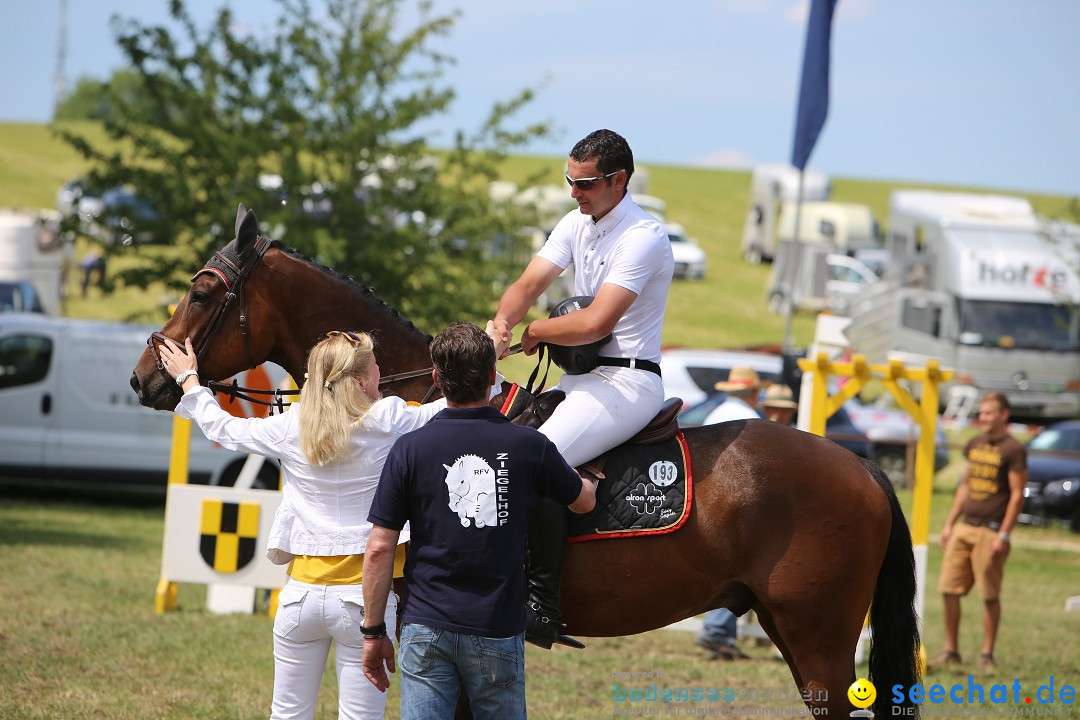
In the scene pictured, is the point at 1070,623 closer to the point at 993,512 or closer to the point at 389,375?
the point at 993,512

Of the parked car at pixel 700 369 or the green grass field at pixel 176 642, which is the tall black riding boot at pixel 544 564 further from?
the parked car at pixel 700 369

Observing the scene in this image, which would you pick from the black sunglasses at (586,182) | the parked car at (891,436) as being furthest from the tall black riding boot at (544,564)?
the parked car at (891,436)

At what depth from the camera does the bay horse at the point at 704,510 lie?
15.3 ft

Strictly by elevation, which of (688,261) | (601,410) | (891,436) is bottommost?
(891,436)

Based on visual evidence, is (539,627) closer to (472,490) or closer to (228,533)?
(472,490)

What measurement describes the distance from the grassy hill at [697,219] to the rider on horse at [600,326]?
10.2 meters

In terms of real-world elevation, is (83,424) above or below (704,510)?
below

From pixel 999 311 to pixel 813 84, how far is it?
13.5 m

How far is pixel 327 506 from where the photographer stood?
405 centimetres

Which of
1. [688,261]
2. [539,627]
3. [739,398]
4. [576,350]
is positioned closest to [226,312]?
[576,350]

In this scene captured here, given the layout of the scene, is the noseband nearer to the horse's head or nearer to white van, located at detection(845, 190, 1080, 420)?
the horse's head

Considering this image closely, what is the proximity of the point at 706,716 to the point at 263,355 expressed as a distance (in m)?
3.61

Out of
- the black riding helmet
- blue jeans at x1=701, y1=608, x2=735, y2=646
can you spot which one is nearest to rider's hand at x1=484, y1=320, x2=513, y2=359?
the black riding helmet

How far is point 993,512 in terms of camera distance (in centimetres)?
881
